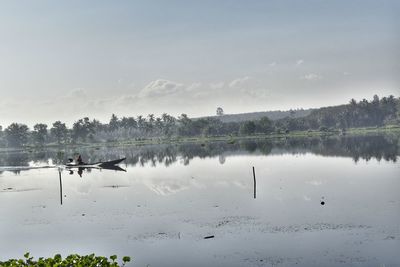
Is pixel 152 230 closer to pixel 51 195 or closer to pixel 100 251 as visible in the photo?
pixel 100 251

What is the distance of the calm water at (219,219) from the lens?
26.8m

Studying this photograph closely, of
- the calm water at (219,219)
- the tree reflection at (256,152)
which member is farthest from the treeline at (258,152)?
the calm water at (219,219)

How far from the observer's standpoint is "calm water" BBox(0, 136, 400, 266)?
26812 mm

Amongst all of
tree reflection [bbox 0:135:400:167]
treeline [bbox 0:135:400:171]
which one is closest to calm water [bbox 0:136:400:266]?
tree reflection [bbox 0:135:400:167]

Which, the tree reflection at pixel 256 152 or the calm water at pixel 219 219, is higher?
the tree reflection at pixel 256 152

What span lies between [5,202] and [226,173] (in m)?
31.4

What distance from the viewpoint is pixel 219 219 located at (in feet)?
119

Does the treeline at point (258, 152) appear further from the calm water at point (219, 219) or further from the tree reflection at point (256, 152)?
the calm water at point (219, 219)

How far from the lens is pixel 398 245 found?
88.1ft

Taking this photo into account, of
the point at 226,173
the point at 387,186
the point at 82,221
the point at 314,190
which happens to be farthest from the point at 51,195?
the point at 387,186

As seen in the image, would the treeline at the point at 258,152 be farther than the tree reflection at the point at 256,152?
Yes

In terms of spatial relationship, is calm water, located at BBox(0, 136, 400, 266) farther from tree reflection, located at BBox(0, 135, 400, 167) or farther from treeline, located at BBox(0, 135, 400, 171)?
treeline, located at BBox(0, 135, 400, 171)

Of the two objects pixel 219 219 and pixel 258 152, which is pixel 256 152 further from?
pixel 219 219

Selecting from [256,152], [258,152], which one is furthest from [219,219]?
[256,152]
